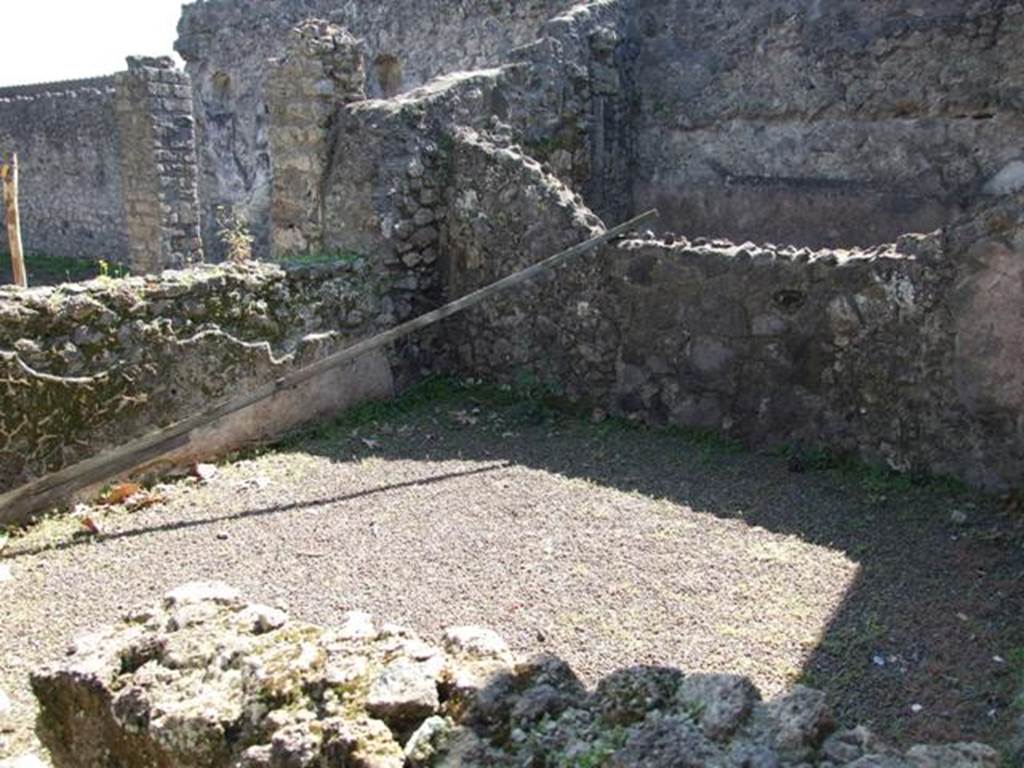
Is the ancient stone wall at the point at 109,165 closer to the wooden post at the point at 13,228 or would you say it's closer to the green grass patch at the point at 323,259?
the wooden post at the point at 13,228

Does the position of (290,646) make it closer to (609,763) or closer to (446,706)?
(446,706)

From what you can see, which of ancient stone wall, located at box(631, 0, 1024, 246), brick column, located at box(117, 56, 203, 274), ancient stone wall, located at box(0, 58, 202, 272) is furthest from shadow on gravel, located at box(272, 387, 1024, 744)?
ancient stone wall, located at box(0, 58, 202, 272)

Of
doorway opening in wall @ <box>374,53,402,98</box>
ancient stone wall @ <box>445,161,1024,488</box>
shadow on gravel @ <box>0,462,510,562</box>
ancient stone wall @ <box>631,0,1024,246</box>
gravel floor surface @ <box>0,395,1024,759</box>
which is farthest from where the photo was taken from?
doorway opening in wall @ <box>374,53,402,98</box>

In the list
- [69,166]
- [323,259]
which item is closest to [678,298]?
[323,259]

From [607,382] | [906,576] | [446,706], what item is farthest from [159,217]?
[446,706]

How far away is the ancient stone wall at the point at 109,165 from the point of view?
11.1 m

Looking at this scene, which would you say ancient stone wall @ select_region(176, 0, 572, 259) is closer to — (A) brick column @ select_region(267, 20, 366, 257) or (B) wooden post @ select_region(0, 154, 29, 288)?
(B) wooden post @ select_region(0, 154, 29, 288)

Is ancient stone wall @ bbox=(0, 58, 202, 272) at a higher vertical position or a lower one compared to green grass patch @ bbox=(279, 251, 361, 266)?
higher

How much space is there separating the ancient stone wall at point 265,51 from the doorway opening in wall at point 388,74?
0.02 m

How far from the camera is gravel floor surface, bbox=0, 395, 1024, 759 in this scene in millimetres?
4277

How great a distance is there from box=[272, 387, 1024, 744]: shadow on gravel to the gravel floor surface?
0.01m

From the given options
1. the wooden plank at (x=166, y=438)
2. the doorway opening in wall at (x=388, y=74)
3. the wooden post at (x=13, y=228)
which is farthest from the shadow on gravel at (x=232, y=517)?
the doorway opening in wall at (x=388, y=74)

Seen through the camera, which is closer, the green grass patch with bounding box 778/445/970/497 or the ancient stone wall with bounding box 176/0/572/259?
the green grass patch with bounding box 778/445/970/497

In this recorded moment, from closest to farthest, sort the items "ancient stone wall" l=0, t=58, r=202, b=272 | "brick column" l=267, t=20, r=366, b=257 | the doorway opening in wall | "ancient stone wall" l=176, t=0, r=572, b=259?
"brick column" l=267, t=20, r=366, b=257
"ancient stone wall" l=0, t=58, r=202, b=272
"ancient stone wall" l=176, t=0, r=572, b=259
the doorway opening in wall
